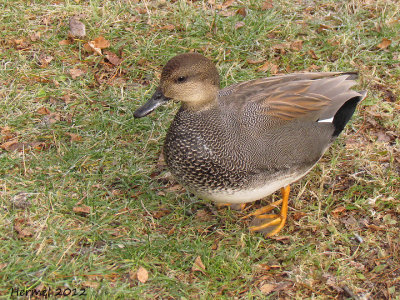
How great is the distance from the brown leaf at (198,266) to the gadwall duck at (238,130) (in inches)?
14.3

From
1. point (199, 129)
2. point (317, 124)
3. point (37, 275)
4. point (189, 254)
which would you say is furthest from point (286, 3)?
point (37, 275)

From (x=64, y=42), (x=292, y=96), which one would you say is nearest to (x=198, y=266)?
(x=292, y=96)

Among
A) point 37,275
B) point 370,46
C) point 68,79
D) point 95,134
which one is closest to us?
point 37,275

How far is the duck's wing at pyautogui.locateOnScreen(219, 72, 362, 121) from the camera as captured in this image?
9.73ft

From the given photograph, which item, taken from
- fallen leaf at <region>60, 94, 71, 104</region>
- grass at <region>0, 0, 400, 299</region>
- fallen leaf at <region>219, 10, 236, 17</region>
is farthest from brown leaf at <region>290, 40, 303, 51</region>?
fallen leaf at <region>60, 94, 71, 104</region>

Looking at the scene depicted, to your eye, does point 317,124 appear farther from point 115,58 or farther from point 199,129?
point 115,58

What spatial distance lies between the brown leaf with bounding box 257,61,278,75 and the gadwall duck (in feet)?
3.73

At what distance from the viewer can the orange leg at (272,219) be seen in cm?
315

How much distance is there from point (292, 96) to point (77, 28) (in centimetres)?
232

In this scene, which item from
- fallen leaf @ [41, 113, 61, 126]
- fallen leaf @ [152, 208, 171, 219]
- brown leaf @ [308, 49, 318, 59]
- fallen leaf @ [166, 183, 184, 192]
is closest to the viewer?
fallen leaf @ [152, 208, 171, 219]

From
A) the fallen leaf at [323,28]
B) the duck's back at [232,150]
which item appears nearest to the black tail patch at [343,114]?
the duck's back at [232,150]

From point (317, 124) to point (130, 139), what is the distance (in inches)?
56.1

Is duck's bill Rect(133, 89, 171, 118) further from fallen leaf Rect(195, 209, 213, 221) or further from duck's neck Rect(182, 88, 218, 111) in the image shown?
fallen leaf Rect(195, 209, 213, 221)

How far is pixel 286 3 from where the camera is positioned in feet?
15.8
